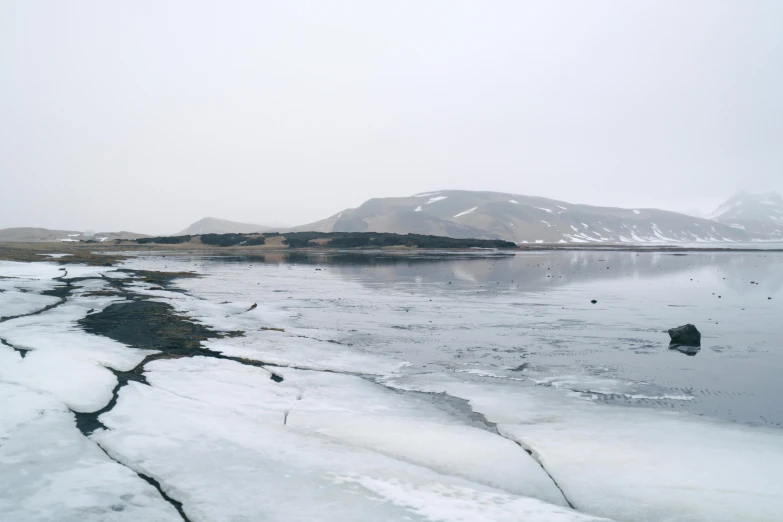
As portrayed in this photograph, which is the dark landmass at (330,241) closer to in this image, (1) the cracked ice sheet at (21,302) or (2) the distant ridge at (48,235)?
(2) the distant ridge at (48,235)

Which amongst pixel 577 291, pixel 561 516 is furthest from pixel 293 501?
pixel 577 291

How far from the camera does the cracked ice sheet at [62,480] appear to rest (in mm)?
5445

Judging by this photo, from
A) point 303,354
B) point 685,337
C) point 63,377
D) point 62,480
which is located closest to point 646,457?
point 62,480

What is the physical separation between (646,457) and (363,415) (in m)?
4.90

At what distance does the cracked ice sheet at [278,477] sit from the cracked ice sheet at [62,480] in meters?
0.29

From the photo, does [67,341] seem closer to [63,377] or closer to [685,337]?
[63,377]

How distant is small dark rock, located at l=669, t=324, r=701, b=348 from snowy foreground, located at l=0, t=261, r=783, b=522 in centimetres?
752

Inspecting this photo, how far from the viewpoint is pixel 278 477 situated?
6.52 m

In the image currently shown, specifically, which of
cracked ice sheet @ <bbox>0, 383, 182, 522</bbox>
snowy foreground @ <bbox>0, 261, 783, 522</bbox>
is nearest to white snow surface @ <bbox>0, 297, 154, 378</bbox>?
snowy foreground @ <bbox>0, 261, 783, 522</bbox>

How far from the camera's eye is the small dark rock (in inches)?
620

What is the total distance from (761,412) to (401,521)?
842 cm

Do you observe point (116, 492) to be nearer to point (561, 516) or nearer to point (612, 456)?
point (561, 516)

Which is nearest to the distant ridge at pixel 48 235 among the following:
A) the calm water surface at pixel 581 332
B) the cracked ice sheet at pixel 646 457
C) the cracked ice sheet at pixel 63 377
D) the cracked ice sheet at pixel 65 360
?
the calm water surface at pixel 581 332

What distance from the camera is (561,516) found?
18.9 feet
